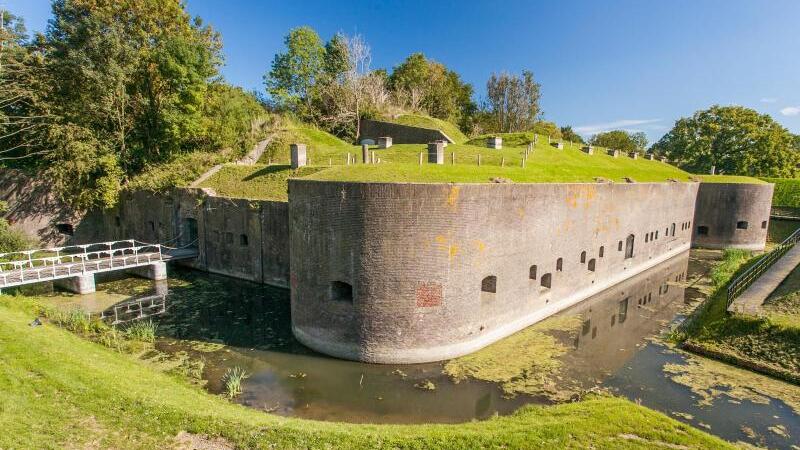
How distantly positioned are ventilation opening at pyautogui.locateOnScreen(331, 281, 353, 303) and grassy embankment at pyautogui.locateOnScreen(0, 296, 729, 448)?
4.03 m

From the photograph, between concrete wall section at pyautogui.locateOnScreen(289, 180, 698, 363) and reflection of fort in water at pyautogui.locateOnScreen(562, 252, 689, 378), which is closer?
concrete wall section at pyautogui.locateOnScreen(289, 180, 698, 363)

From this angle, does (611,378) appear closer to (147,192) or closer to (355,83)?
(147,192)

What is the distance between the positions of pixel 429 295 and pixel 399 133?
76.8 feet

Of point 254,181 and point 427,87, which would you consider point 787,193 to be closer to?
point 427,87

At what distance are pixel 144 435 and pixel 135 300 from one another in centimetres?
1263

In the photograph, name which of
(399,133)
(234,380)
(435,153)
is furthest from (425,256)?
(399,133)

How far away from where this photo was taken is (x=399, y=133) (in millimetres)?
33969

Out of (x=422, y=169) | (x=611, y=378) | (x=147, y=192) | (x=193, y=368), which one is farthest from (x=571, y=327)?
(x=147, y=192)

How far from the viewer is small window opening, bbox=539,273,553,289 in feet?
55.0

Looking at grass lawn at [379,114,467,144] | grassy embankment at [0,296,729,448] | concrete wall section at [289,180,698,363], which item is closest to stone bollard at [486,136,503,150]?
grass lawn at [379,114,467,144]

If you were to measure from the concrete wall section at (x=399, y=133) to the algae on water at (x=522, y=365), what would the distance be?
19.4 m

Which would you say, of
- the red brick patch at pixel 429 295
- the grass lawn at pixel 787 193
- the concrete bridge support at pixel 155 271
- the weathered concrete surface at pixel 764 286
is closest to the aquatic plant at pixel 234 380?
the red brick patch at pixel 429 295

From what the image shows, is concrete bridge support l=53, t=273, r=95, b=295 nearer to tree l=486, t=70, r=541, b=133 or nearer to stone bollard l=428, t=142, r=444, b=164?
stone bollard l=428, t=142, r=444, b=164

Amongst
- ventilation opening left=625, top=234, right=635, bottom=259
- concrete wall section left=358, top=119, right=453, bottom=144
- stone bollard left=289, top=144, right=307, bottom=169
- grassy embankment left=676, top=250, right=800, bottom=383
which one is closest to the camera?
grassy embankment left=676, top=250, right=800, bottom=383
